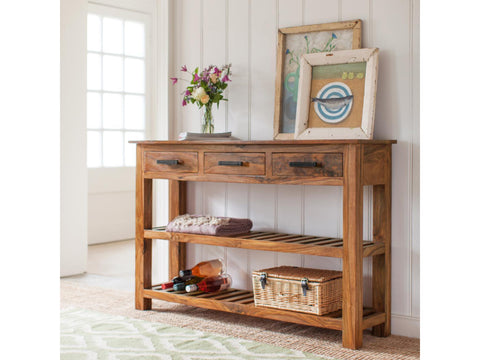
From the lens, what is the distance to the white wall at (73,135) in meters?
4.00

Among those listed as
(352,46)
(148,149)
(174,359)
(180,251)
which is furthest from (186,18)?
(174,359)

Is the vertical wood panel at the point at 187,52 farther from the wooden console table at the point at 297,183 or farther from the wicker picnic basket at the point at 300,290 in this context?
the wicker picnic basket at the point at 300,290

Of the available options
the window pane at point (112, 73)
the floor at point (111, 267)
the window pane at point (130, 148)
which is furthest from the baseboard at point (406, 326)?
the window pane at point (112, 73)

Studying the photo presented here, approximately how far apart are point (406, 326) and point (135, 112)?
3.80 meters

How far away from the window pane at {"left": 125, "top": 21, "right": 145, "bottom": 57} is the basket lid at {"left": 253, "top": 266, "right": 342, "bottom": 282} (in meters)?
3.53

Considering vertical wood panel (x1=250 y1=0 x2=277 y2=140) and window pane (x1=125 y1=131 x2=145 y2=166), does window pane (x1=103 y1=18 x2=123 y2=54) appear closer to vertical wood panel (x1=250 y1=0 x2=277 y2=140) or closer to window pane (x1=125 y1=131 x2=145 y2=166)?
window pane (x1=125 y1=131 x2=145 y2=166)

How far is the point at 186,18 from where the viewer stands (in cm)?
337

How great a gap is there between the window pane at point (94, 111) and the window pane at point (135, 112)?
29 cm

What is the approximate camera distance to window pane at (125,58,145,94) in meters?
5.69

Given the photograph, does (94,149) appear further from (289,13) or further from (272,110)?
(289,13)
